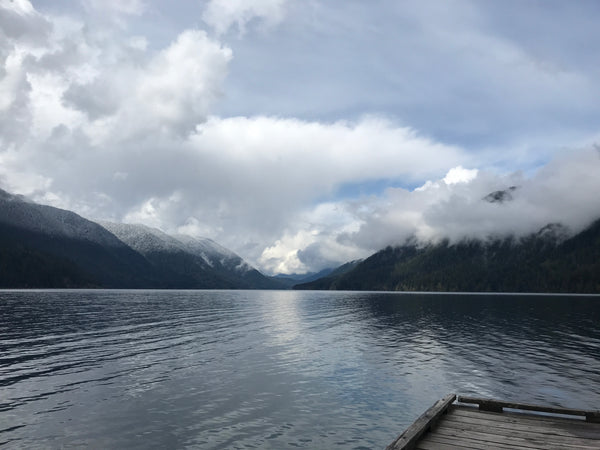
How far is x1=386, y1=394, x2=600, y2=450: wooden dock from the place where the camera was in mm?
16016

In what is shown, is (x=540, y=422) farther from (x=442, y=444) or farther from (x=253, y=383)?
(x=253, y=383)

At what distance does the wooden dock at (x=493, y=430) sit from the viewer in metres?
16.0

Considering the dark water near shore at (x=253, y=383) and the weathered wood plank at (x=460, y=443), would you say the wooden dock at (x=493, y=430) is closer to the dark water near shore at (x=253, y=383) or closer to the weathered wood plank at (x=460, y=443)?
the weathered wood plank at (x=460, y=443)

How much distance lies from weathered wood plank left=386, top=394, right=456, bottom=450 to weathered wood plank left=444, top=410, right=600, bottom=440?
609 millimetres

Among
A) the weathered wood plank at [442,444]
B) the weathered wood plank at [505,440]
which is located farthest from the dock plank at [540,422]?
the weathered wood plank at [442,444]

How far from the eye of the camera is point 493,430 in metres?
18.0

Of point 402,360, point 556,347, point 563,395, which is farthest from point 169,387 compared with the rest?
point 556,347

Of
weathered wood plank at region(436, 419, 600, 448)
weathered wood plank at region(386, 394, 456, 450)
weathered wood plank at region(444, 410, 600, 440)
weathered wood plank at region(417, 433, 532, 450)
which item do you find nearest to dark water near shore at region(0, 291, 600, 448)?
weathered wood plank at region(386, 394, 456, 450)

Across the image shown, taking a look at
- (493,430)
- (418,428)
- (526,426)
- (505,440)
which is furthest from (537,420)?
(418,428)

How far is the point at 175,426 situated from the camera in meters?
25.7

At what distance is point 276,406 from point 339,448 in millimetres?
8374

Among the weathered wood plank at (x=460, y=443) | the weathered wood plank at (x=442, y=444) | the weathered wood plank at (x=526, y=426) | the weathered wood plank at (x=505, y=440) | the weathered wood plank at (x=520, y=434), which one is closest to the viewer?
the weathered wood plank at (x=442, y=444)

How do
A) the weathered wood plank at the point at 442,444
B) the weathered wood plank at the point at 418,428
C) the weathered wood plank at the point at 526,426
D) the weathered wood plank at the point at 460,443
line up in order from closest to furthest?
the weathered wood plank at the point at 418,428, the weathered wood plank at the point at 442,444, the weathered wood plank at the point at 460,443, the weathered wood plank at the point at 526,426

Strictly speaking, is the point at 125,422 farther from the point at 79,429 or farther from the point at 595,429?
the point at 595,429
